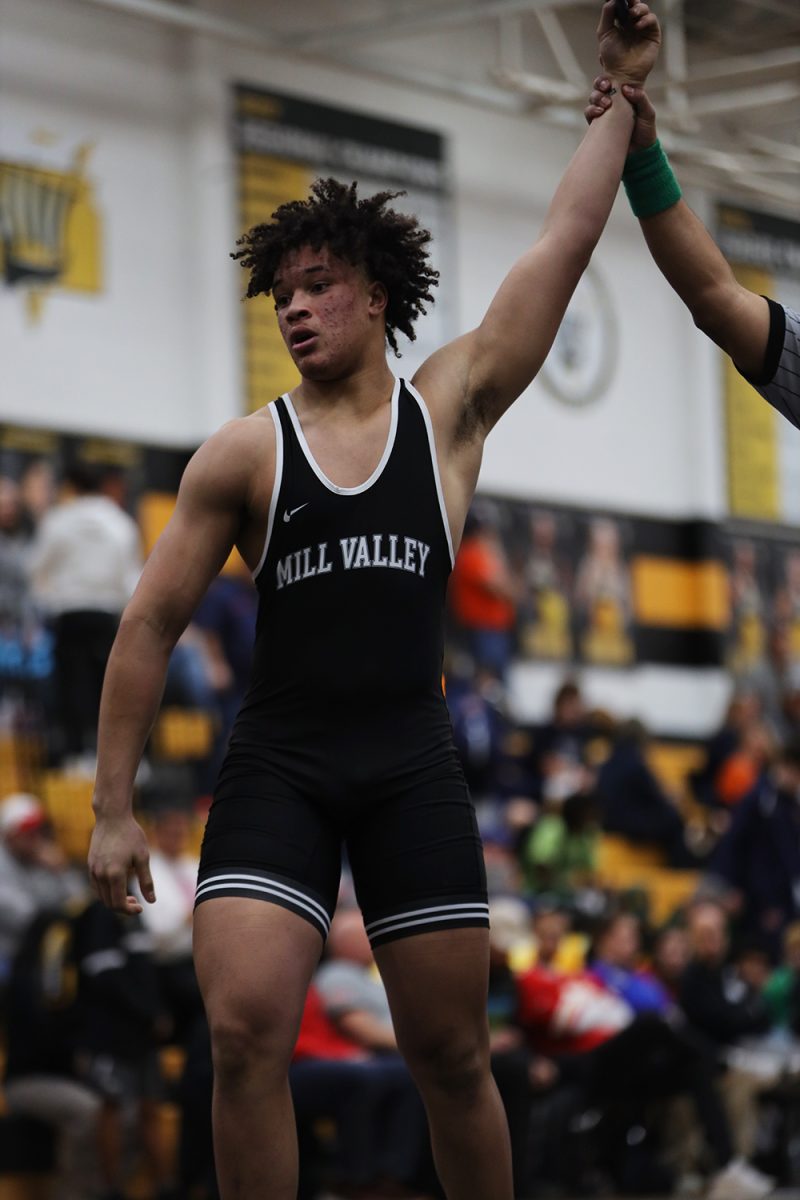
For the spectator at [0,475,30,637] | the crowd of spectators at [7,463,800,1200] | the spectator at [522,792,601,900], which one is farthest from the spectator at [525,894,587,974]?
the spectator at [0,475,30,637]

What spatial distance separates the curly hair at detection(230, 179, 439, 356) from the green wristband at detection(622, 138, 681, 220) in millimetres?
546

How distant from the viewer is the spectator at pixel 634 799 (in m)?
16.9

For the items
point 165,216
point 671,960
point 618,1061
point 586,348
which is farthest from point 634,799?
point 618,1061

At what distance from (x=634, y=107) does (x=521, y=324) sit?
0.68m

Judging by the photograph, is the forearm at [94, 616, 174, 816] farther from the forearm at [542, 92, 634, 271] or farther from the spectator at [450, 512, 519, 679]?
the spectator at [450, 512, 519, 679]

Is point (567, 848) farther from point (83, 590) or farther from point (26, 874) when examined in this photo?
point (26, 874)

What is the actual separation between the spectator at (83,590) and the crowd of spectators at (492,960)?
0.05 feet

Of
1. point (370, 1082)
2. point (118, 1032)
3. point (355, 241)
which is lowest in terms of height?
point (370, 1082)

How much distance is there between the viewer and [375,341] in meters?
4.89

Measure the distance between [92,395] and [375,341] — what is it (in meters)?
11.9

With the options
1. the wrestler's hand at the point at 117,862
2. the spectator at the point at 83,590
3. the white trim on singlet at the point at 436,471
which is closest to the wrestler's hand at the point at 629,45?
the white trim on singlet at the point at 436,471

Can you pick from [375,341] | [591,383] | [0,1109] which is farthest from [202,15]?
[375,341]

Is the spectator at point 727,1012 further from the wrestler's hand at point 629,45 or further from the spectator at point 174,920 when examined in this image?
the wrestler's hand at point 629,45

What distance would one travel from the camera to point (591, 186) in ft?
16.6
